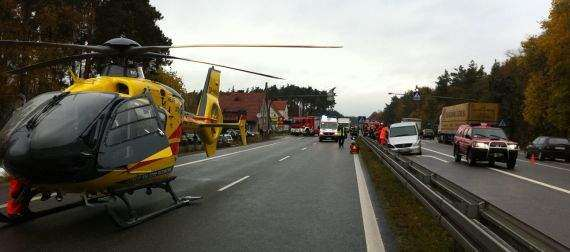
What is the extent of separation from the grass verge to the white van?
1668 cm

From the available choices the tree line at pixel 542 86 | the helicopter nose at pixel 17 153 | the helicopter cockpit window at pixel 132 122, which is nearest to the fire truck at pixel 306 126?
the tree line at pixel 542 86

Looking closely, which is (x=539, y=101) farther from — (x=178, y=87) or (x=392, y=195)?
(x=392, y=195)

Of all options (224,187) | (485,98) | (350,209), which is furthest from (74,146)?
(485,98)

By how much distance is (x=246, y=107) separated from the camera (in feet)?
318

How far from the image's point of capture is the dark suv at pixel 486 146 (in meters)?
21.1

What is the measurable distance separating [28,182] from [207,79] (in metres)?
10.9

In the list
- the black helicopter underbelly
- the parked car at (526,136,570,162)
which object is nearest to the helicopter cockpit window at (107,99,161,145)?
the black helicopter underbelly

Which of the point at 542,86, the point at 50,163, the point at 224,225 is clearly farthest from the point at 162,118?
the point at 542,86

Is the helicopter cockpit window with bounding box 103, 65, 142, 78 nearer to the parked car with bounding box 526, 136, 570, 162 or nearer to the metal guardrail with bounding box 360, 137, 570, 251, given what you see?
the metal guardrail with bounding box 360, 137, 570, 251

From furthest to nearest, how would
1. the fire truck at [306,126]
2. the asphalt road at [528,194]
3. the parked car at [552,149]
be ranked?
→ 1. the fire truck at [306,126]
2. the parked car at [552,149]
3. the asphalt road at [528,194]

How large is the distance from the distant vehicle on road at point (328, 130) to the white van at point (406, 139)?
66.7 ft

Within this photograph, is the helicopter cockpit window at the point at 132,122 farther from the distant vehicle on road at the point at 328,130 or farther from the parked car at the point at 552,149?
the distant vehicle on road at the point at 328,130

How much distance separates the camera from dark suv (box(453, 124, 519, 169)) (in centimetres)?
2109

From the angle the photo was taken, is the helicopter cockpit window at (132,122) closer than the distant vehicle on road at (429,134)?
Yes
